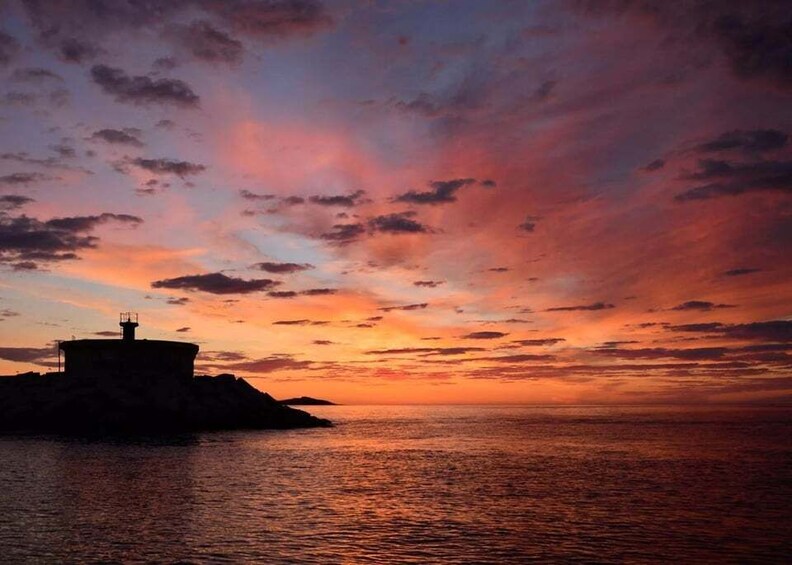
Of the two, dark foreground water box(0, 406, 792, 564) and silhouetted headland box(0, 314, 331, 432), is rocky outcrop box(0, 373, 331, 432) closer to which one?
silhouetted headland box(0, 314, 331, 432)

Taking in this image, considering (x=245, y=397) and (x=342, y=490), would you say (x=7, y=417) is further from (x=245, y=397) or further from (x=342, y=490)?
(x=342, y=490)

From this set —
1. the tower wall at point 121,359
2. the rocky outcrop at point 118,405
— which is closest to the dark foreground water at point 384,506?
the rocky outcrop at point 118,405

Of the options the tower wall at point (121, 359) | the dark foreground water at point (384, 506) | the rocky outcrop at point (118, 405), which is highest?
the tower wall at point (121, 359)

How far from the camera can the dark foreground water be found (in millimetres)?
28672

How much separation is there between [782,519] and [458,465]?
105 ft

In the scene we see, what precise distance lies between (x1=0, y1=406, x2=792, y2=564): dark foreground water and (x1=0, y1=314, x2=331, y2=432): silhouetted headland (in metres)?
24.6

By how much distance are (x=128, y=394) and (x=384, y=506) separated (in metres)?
71.1

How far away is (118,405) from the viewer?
320 ft

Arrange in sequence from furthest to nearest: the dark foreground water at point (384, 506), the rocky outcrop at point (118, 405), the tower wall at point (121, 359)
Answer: the tower wall at point (121, 359), the rocky outcrop at point (118, 405), the dark foreground water at point (384, 506)

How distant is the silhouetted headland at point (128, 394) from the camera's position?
97.1m

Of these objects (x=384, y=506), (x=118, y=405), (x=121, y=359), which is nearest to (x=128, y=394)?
(x=118, y=405)

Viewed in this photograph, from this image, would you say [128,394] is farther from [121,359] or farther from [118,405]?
[121,359]

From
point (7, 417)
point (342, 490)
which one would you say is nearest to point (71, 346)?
point (7, 417)

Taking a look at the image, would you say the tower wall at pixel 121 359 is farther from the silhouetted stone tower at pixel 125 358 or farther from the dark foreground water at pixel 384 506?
the dark foreground water at pixel 384 506
